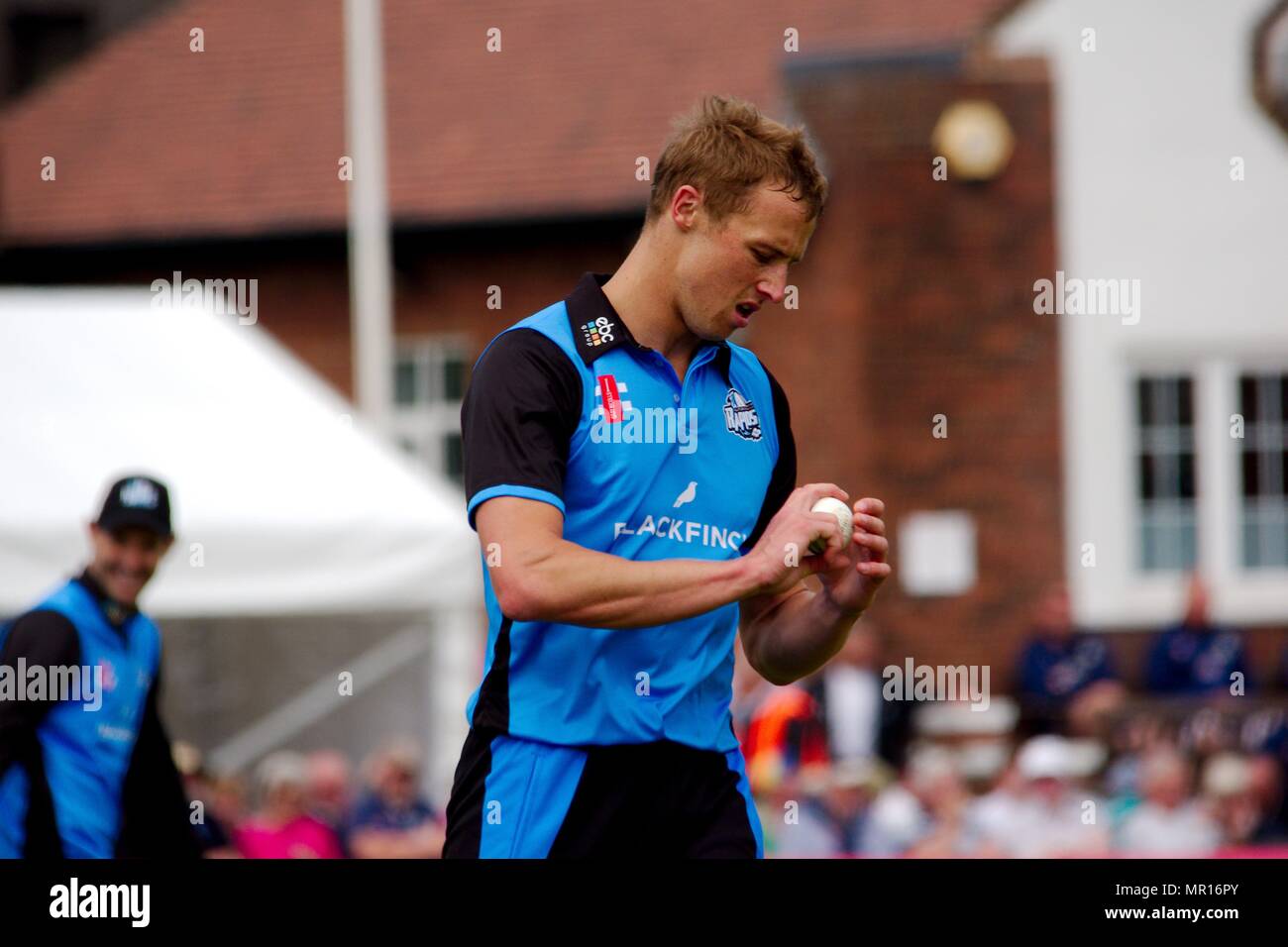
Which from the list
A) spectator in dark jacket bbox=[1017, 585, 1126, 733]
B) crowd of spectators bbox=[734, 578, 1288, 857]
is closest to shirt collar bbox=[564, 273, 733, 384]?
crowd of spectators bbox=[734, 578, 1288, 857]

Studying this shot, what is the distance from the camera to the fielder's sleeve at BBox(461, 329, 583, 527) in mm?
3424

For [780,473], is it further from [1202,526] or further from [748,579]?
[1202,526]

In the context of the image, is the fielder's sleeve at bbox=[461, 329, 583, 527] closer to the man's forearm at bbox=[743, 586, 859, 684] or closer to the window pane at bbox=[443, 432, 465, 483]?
the man's forearm at bbox=[743, 586, 859, 684]

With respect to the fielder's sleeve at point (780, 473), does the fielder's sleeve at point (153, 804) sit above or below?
below

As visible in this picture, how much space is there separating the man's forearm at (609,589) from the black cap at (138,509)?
2.54 m

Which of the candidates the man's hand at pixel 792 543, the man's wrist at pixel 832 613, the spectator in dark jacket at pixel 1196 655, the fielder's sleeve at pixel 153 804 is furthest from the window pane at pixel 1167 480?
the man's hand at pixel 792 543

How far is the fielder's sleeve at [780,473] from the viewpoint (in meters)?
3.82

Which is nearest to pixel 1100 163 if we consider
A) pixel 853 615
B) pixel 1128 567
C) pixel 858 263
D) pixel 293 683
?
pixel 858 263

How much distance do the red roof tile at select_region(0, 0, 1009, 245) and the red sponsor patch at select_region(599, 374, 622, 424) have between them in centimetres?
1507

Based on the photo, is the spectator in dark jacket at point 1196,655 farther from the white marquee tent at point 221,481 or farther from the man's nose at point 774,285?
the man's nose at point 774,285

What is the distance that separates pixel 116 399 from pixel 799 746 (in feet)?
14.7

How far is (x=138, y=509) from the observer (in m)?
5.64

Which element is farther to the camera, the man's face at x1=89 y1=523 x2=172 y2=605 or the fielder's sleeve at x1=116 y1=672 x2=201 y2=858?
the man's face at x1=89 y1=523 x2=172 y2=605
